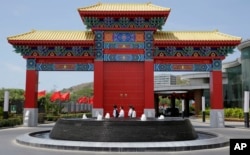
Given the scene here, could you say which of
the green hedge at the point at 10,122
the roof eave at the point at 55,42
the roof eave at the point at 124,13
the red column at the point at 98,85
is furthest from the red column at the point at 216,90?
the green hedge at the point at 10,122

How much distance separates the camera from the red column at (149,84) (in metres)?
24.5

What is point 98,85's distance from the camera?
81.0ft

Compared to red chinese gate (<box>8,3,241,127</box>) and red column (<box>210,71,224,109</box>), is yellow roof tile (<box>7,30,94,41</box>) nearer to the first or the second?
red chinese gate (<box>8,3,241,127</box>)

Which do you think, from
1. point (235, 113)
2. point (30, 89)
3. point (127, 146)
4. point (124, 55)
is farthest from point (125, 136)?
point (235, 113)

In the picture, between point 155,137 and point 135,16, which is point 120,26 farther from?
point 155,137

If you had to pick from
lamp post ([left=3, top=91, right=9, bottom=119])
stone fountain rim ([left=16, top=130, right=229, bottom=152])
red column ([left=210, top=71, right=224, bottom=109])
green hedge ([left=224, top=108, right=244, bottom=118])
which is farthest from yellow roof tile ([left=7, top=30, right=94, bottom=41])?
green hedge ([left=224, top=108, right=244, bottom=118])

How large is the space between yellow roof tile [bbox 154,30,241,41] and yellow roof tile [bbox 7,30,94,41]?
5.73 meters

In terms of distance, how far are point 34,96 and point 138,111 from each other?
827 cm

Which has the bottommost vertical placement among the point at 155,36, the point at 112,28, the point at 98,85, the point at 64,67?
the point at 98,85

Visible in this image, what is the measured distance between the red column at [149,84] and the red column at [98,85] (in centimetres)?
340

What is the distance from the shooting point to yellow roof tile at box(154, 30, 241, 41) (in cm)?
2512

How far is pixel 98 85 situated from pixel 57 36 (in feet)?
17.5

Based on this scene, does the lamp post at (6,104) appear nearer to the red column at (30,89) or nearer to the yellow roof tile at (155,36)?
the red column at (30,89)

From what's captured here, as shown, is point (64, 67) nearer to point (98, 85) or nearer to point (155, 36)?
point (98, 85)
